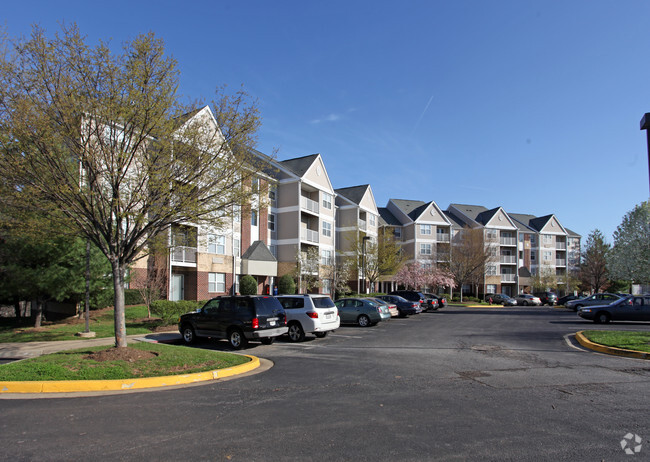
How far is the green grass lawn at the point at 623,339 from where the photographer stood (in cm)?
1327

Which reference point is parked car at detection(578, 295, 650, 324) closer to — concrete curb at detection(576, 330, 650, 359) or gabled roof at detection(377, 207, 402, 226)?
concrete curb at detection(576, 330, 650, 359)

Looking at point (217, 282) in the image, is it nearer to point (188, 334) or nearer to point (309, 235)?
point (309, 235)

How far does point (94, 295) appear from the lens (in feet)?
65.1

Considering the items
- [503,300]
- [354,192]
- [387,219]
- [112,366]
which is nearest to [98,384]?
[112,366]

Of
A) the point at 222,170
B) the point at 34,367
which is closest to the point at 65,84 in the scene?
the point at 222,170

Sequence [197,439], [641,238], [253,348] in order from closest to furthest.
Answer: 1. [197,439]
2. [253,348]
3. [641,238]

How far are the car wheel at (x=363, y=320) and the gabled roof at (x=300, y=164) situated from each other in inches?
814

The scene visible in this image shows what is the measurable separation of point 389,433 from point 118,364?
258 inches

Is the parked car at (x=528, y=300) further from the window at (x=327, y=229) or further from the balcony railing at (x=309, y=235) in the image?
the balcony railing at (x=309, y=235)

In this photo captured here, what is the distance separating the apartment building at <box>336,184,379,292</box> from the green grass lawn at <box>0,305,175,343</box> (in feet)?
90.7

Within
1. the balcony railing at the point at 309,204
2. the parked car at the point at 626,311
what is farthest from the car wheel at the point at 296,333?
the balcony railing at the point at 309,204

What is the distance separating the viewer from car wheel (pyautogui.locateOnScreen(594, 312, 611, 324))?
926 inches

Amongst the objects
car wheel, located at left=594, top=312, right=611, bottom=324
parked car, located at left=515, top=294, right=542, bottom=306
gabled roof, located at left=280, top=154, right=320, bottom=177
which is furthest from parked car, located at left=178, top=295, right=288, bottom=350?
parked car, located at left=515, top=294, right=542, bottom=306

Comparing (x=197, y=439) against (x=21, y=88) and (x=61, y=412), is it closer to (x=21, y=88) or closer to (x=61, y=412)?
(x=61, y=412)
